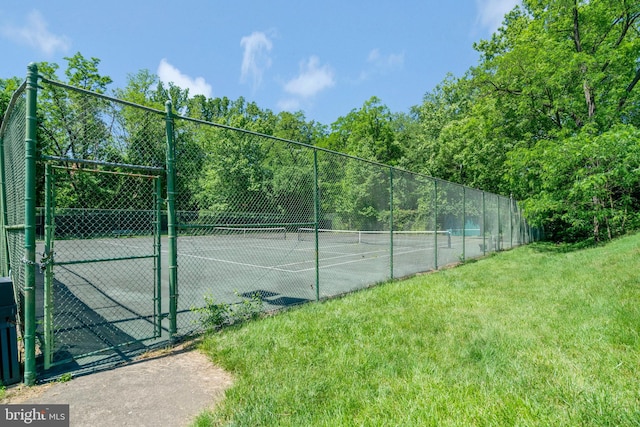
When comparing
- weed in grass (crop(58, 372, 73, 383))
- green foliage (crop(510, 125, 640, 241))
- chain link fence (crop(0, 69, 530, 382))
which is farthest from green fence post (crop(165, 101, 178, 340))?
green foliage (crop(510, 125, 640, 241))

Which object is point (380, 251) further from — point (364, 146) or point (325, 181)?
point (364, 146)

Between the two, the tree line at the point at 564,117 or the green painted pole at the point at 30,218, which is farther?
the tree line at the point at 564,117

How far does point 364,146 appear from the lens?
34.0 meters

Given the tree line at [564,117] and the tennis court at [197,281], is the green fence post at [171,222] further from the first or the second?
the tree line at [564,117]

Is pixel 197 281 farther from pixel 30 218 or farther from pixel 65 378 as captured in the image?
pixel 30 218

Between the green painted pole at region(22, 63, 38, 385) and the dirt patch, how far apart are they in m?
0.26

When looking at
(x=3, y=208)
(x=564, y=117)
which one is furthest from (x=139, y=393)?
(x=564, y=117)

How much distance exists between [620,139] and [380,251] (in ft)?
29.6

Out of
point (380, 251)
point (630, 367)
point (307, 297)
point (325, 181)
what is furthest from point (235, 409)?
point (380, 251)

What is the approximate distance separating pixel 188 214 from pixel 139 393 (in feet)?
8.64

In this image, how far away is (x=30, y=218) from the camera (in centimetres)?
301

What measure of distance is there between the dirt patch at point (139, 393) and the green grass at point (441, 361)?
0.21m

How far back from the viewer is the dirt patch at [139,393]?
2561 millimetres

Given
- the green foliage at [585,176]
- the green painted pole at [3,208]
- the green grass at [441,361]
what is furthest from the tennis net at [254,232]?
the green foliage at [585,176]
